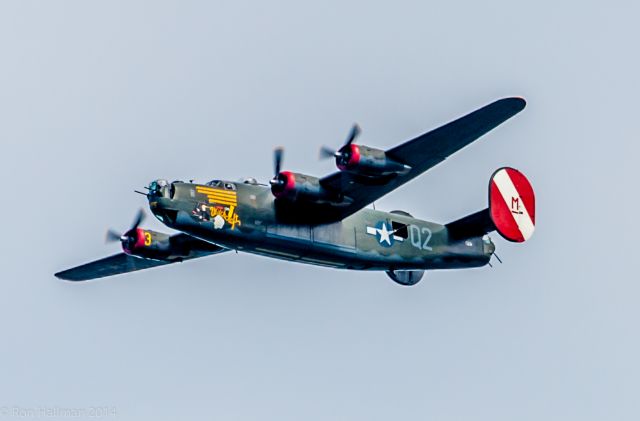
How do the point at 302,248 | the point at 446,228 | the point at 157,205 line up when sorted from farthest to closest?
the point at 446,228 → the point at 302,248 → the point at 157,205

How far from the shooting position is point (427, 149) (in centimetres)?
2489

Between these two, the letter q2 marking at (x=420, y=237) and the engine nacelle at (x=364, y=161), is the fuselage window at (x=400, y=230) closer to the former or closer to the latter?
the letter q2 marking at (x=420, y=237)

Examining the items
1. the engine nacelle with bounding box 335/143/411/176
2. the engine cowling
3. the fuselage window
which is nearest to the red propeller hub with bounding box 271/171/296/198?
the engine nacelle with bounding box 335/143/411/176

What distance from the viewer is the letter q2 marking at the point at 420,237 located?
1073 inches

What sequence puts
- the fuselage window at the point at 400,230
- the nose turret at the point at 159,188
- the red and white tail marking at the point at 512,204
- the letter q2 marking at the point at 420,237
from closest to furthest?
the nose turret at the point at 159,188 → the red and white tail marking at the point at 512,204 → the fuselage window at the point at 400,230 → the letter q2 marking at the point at 420,237

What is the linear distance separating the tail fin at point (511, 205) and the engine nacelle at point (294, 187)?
4049 millimetres

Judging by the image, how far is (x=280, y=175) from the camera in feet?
81.6

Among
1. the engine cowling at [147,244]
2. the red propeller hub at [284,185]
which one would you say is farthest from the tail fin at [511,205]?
the engine cowling at [147,244]

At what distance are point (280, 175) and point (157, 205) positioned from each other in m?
2.53

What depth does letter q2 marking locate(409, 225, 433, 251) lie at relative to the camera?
2725 cm

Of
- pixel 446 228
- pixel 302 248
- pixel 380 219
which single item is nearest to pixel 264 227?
pixel 302 248

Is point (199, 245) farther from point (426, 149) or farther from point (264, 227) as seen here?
point (426, 149)

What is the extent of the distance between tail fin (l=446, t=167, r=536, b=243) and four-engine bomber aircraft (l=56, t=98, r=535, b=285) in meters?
0.02

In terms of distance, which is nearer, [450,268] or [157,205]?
[157,205]
